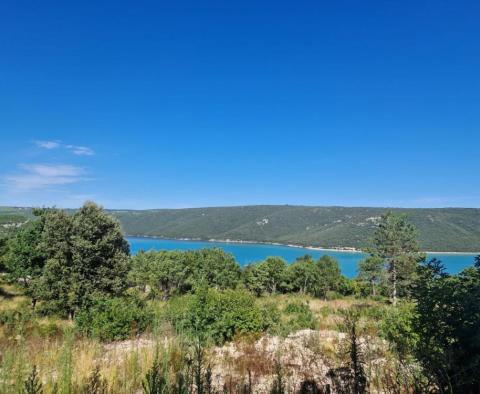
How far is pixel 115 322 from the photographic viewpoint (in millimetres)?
11648

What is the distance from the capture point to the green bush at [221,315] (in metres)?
11.8

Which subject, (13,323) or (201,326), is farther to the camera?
(13,323)

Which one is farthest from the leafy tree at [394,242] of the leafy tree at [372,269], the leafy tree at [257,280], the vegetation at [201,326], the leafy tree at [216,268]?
the leafy tree at [257,280]

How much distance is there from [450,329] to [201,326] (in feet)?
29.4

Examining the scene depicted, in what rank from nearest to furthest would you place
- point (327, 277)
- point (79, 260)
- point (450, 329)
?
point (450, 329), point (79, 260), point (327, 277)

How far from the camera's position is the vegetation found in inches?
148

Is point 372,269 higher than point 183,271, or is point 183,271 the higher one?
point 372,269

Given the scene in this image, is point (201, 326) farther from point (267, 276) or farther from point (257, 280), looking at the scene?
point (267, 276)

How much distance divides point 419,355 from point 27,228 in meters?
22.3

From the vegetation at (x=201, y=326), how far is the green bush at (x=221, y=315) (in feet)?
0.16

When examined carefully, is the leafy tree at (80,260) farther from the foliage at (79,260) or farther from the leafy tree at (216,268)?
the leafy tree at (216,268)

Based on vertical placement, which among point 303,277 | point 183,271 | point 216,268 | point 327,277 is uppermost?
point 183,271

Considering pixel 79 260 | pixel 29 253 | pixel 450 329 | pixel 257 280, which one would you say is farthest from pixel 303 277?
pixel 450 329

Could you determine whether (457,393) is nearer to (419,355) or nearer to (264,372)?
(419,355)
